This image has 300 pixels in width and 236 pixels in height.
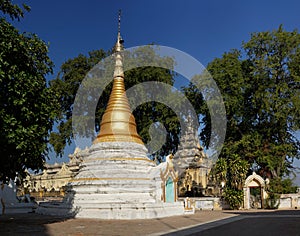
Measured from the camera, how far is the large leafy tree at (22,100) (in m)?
10.1

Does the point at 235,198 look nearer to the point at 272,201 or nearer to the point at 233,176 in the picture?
the point at 233,176

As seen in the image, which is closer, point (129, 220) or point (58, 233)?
point (58, 233)

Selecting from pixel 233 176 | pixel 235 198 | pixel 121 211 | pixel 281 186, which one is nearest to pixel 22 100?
pixel 121 211

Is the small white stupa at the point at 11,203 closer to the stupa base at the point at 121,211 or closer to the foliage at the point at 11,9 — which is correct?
the stupa base at the point at 121,211

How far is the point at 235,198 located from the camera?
2486cm

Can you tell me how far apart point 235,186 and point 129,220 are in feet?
43.7

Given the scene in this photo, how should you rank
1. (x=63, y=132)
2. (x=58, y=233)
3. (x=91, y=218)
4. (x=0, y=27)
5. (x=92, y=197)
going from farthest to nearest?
(x=63, y=132)
(x=92, y=197)
(x=91, y=218)
(x=58, y=233)
(x=0, y=27)

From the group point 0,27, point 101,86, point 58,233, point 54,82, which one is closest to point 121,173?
point 58,233

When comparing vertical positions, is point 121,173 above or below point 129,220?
above

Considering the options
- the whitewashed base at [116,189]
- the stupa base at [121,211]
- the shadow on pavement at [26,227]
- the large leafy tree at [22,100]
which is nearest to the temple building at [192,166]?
the whitewashed base at [116,189]

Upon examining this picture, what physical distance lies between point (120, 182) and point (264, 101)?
14.3 metres

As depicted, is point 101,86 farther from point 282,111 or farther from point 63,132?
point 282,111

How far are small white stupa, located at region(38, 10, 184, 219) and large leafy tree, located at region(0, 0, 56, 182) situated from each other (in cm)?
628

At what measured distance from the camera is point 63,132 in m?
33.7
